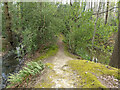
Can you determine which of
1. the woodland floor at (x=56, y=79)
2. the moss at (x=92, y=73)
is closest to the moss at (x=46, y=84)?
the woodland floor at (x=56, y=79)

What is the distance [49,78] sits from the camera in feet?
14.1

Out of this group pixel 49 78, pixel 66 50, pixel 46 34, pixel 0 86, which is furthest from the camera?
pixel 66 50

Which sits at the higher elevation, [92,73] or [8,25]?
[8,25]

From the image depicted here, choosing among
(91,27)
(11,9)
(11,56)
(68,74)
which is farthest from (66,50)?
(11,9)

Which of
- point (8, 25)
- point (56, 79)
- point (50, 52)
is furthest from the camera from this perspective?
point (8, 25)

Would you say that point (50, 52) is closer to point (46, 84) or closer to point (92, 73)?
point (46, 84)

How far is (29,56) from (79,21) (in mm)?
4406

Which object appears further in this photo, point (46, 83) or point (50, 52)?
point (50, 52)

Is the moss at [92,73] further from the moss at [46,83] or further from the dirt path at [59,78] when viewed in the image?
the moss at [46,83]

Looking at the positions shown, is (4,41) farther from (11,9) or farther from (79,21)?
(79,21)

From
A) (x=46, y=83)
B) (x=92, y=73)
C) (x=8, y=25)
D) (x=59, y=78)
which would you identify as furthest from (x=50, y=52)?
(x=8, y=25)

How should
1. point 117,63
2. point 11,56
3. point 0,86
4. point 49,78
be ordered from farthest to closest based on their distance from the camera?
→ point 11,56, point 0,86, point 117,63, point 49,78

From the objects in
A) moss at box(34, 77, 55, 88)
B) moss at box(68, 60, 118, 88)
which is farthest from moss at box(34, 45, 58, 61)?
moss at box(34, 77, 55, 88)

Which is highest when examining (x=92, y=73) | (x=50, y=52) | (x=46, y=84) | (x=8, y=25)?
(x=8, y=25)
